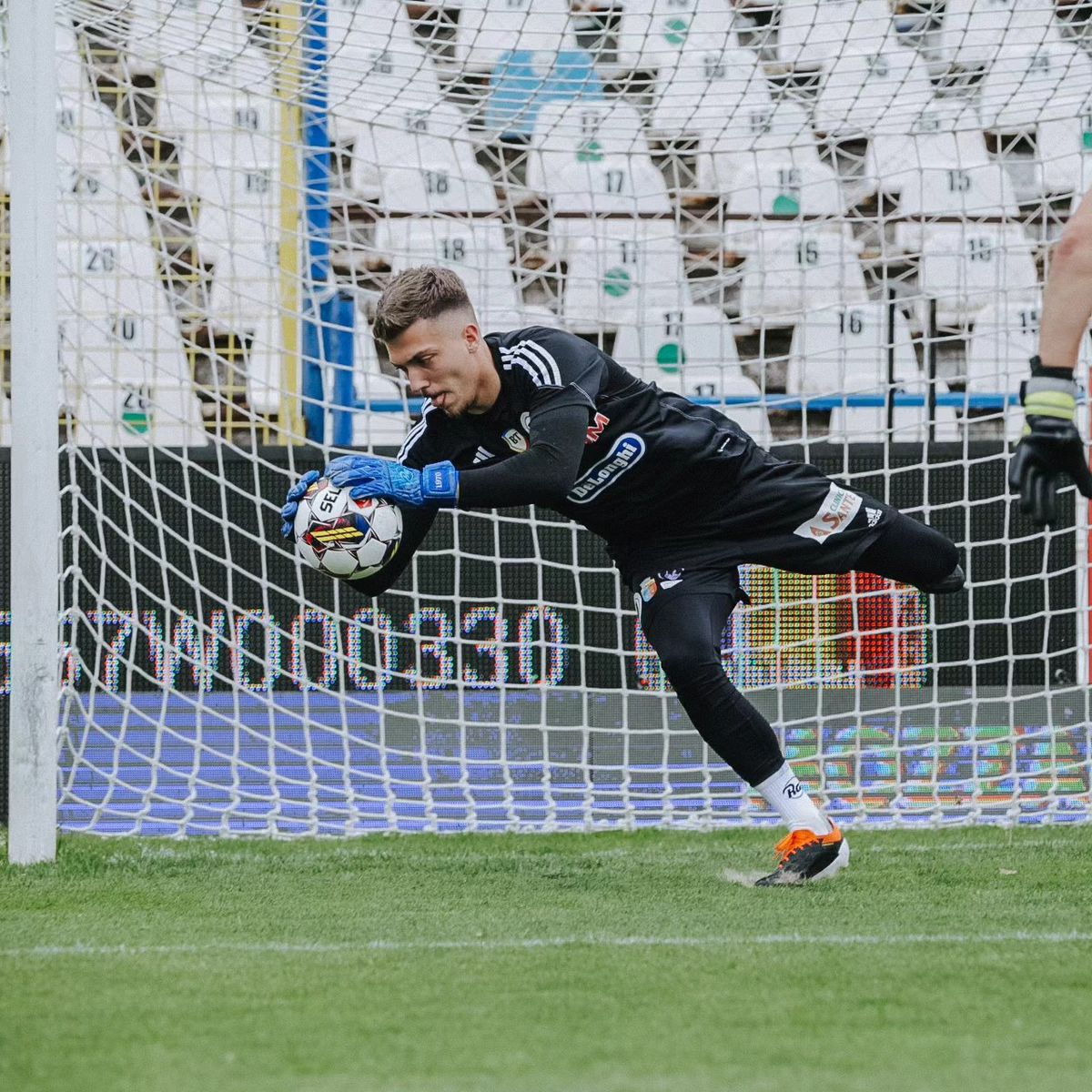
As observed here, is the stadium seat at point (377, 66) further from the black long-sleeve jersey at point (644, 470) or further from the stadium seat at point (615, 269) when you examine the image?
the black long-sleeve jersey at point (644, 470)

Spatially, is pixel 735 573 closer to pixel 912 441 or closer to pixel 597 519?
pixel 597 519

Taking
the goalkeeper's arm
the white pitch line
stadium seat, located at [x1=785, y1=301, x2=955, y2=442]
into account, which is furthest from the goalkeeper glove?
stadium seat, located at [x1=785, y1=301, x2=955, y2=442]

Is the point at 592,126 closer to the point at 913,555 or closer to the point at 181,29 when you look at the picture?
the point at 181,29

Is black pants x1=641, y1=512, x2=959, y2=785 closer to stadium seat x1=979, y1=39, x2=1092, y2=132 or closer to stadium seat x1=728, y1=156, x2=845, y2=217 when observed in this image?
stadium seat x1=979, y1=39, x2=1092, y2=132

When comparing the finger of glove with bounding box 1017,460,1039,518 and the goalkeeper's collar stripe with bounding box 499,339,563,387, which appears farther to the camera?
the goalkeeper's collar stripe with bounding box 499,339,563,387

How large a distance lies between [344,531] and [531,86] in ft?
8.18

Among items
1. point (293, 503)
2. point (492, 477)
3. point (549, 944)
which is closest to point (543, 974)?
point (549, 944)

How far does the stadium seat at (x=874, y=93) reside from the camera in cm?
517

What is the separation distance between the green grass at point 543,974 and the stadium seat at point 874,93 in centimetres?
252

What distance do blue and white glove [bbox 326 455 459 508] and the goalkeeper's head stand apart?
0.25 metres

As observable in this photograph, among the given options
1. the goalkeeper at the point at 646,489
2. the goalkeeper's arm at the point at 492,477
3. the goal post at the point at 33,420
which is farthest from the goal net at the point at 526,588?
the goalkeeper's arm at the point at 492,477

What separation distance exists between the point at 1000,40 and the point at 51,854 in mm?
3877

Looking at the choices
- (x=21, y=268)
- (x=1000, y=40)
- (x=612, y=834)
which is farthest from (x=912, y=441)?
(x=21, y=268)

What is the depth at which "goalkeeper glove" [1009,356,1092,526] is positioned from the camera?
246 cm
